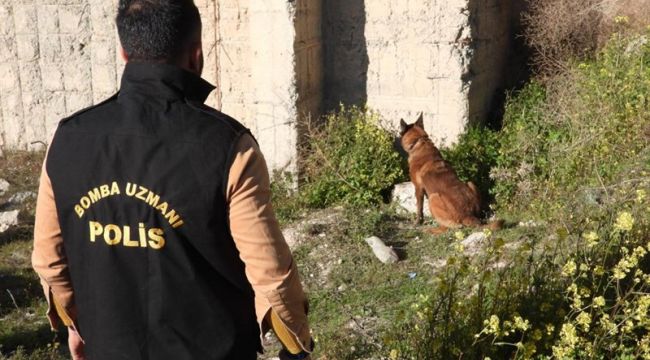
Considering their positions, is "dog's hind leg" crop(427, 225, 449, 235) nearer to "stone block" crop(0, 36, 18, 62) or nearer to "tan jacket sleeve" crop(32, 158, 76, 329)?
"tan jacket sleeve" crop(32, 158, 76, 329)

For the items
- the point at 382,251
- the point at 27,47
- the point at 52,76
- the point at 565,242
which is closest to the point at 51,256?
the point at 565,242

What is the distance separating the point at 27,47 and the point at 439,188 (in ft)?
16.6

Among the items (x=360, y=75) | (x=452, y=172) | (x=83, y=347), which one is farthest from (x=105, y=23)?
(x=83, y=347)

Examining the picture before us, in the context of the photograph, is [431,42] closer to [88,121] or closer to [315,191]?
[315,191]

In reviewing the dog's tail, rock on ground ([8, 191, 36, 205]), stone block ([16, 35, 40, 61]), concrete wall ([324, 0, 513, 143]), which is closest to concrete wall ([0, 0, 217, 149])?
stone block ([16, 35, 40, 61])

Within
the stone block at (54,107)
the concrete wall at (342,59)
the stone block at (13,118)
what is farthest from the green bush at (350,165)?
the stone block at (13,118)

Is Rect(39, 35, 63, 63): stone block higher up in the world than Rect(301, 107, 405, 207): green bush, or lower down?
higher up

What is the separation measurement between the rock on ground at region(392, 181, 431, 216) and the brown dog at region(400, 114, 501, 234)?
237 millimetres

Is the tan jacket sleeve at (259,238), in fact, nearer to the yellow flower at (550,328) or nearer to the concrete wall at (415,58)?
the yellow flower at (550,328)

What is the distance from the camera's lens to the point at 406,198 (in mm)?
6723

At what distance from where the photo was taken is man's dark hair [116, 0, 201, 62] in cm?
203

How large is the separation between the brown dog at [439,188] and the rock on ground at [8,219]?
363 cm

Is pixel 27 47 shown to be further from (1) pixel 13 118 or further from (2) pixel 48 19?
(1) pixel 13 118

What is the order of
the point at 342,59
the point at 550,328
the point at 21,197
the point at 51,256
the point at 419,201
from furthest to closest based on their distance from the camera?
1. the point at 21,197
2. the point at 342,59
3. the point at 419,201
4. the point at 550,328
5. the point at 51,256
